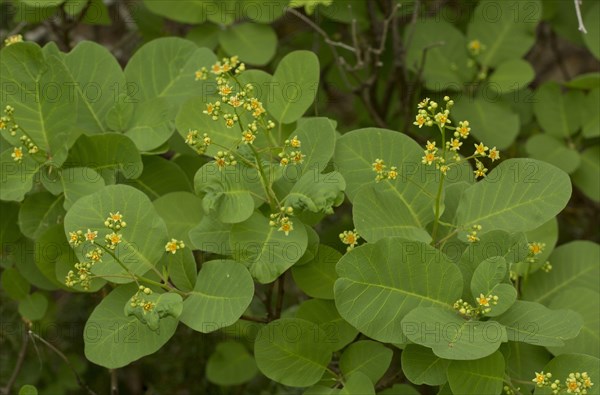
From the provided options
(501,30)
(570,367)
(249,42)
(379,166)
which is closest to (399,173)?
(379,166)

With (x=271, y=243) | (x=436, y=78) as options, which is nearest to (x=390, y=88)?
(x=436, y=78)

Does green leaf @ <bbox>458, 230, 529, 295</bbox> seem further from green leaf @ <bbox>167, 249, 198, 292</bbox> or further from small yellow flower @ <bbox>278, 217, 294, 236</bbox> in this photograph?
green leaf @ <bbox>167, 249, 198, 292</bbox>

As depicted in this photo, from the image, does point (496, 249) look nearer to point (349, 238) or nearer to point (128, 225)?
point (349, 238)

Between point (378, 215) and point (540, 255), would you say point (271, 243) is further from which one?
point (540, 255)

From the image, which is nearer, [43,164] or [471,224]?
[471,224]

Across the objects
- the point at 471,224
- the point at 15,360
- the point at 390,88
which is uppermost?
the point at 471,224

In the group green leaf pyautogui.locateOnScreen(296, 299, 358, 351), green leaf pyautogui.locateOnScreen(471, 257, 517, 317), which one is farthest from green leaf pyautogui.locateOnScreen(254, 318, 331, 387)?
green leaf pyautogui.locateOnScreen(471, 257, 517, 317)
